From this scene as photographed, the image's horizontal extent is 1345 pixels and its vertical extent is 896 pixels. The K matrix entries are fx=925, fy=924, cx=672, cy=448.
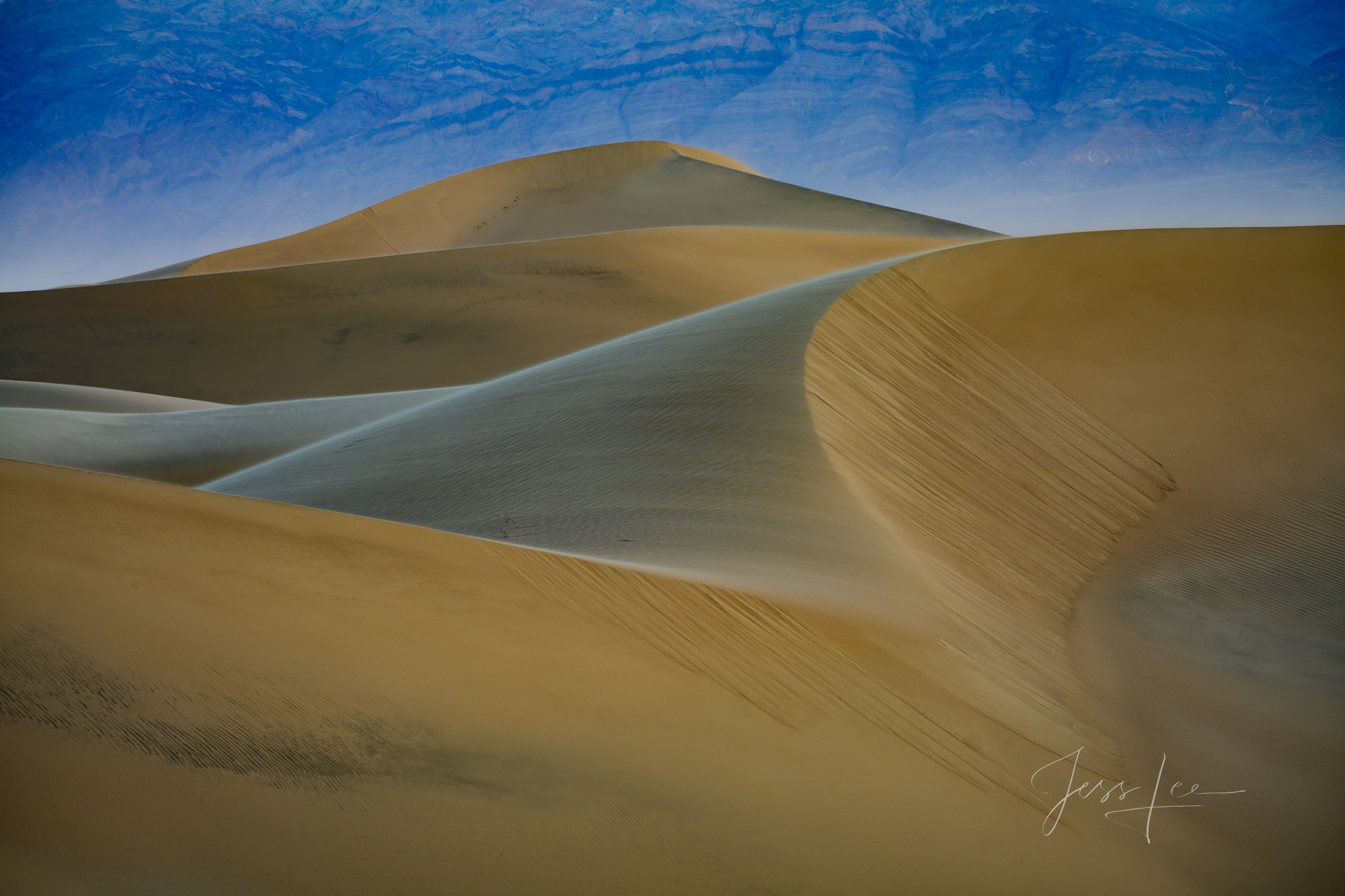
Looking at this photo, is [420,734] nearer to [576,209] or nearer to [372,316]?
[372,316]

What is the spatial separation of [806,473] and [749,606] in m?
1.66

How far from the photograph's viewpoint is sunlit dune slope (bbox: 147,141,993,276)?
22641mm

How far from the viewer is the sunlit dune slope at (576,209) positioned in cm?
2264

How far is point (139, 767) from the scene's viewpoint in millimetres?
2123

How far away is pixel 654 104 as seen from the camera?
293ft

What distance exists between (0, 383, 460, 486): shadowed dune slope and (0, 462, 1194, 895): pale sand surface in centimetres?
454

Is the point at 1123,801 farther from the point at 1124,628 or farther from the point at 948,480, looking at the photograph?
the point at 948,480

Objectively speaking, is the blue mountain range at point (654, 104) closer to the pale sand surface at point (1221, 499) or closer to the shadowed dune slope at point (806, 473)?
the pale sand surface at point (1221, 499)

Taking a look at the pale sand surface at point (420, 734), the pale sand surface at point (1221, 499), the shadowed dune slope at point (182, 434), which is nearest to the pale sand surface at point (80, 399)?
the shadowed dune slope at point (182, 434)

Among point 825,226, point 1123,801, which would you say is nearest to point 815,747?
point 1123,801

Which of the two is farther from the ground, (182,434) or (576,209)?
(576,209)

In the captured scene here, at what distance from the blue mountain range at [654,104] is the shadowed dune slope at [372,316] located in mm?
69401
